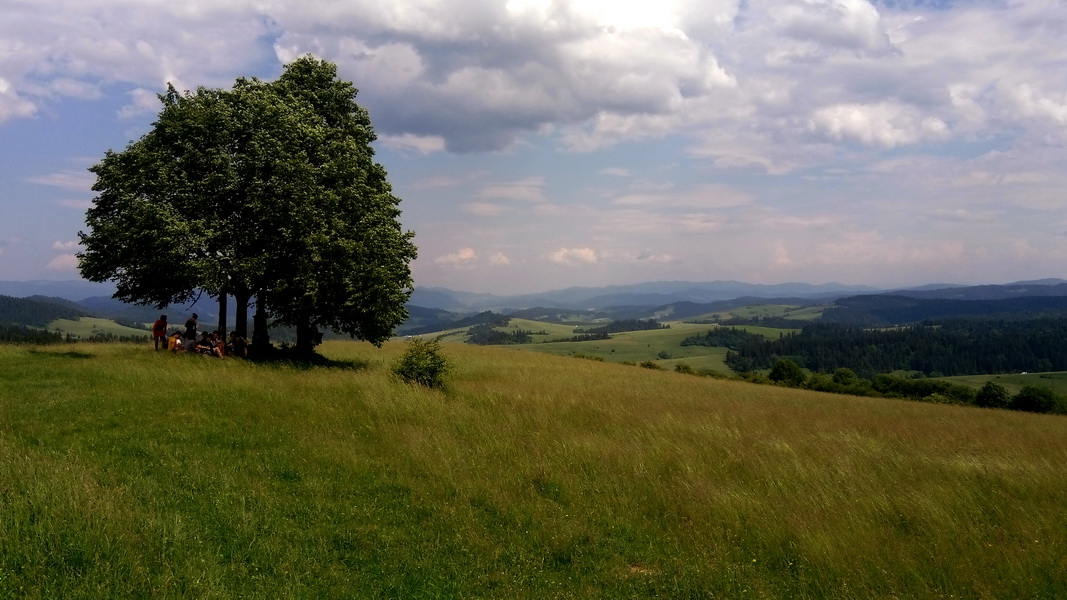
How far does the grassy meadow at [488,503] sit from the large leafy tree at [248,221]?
752 centimetres

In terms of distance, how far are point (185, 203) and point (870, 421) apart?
26.0 meters

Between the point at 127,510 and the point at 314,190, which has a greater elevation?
the point at 314,190

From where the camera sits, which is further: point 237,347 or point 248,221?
point 237,347

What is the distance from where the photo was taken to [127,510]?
26.5 feet

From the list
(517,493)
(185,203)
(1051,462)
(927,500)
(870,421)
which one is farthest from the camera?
(185,203)

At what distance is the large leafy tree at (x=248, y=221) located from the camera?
873 inches

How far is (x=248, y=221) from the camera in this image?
78.1 ft

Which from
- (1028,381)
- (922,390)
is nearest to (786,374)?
(922,390)

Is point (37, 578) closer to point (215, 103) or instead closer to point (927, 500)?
point (927, 500)

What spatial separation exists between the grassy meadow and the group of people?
7.29m

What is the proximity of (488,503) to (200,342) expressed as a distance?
19506 mm

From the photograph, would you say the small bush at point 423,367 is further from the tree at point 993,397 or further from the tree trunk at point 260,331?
the tree at point 993,397

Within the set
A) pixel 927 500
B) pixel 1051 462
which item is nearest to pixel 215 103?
pixel 927 500

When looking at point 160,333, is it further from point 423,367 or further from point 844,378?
Answer: point 844,378
